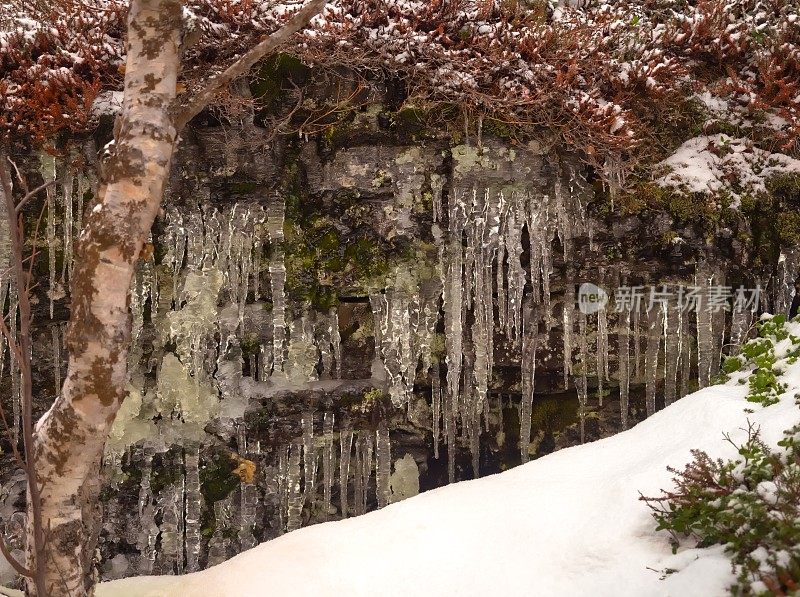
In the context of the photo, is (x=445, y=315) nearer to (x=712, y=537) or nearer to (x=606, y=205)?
(x=606, y=205)

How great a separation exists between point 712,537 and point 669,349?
3111mm

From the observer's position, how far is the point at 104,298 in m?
2.93

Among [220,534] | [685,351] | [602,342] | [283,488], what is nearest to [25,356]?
[283,488]

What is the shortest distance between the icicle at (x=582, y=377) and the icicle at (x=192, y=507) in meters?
3.71

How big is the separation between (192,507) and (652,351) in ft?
14.9

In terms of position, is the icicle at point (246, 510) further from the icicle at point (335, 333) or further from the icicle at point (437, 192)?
the icicle at point (437, 192)

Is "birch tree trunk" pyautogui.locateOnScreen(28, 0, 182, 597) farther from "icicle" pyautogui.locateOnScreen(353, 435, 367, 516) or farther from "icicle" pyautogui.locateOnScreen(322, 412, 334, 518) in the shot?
"icicle" pyautogui.locateOnScreen(353, 435, 367, 516)

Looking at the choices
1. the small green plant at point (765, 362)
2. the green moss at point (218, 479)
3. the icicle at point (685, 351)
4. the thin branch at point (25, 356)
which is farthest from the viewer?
the green moss at point (218, 479)

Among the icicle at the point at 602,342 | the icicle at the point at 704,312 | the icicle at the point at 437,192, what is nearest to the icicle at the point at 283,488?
the icicle at the point at 437,192

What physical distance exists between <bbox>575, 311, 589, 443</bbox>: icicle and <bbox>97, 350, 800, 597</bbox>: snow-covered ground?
1.34 m

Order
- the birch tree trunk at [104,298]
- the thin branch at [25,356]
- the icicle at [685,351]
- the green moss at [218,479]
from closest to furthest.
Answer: the thin branch at [25,356] < the birch tree trunk at [104,298] < the icicle at [685,351] < the green moss at [218,479]

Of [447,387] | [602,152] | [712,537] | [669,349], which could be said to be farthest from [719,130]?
[712,537]

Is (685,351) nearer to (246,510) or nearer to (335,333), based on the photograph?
(335,333)

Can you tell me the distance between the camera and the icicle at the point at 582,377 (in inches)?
226
